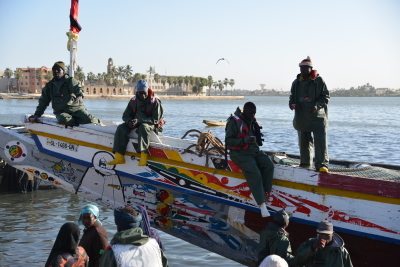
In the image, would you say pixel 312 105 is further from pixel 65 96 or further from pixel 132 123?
pixel 65 96

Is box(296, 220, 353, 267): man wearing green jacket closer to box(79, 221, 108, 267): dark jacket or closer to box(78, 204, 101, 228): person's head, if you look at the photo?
box(79, 221, 108, 267): dark jacket

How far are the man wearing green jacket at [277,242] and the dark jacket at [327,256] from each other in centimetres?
12

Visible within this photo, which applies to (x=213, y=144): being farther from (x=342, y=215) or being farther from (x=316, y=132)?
(x=342, y=215)

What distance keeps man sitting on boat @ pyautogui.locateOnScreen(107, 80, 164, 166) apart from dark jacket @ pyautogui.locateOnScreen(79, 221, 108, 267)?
8.43 ft

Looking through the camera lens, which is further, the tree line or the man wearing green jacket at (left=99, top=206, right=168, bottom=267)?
the tree line

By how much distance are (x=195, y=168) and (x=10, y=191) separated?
28.3 feet

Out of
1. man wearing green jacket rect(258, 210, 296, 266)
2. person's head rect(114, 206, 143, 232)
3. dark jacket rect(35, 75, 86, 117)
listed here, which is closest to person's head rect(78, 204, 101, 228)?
person's head rect(114, 206, 143, 232)

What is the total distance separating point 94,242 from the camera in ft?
16.5

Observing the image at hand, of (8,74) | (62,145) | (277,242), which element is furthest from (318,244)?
(8,74)

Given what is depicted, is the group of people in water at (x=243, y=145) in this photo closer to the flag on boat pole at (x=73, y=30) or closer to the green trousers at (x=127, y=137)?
the green trousers at (x=127, y=137)

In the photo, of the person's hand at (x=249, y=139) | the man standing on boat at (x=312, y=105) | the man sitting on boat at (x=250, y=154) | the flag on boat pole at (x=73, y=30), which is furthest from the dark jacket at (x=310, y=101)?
the flag on boat pole at (x=73, y=30)

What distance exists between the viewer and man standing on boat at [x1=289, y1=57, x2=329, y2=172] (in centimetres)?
709

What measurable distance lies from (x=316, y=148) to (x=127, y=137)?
281cm

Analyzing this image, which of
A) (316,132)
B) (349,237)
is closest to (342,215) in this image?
(349,237)
